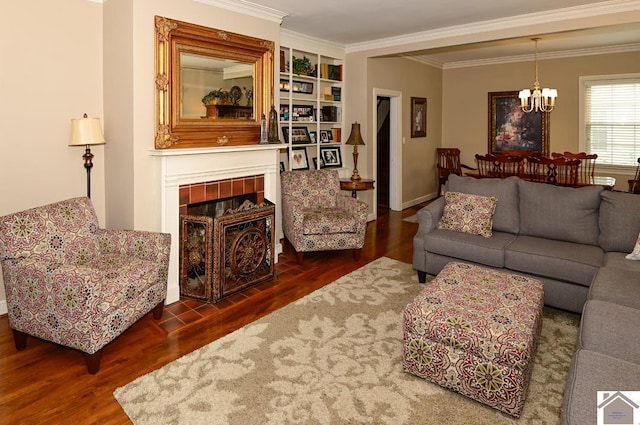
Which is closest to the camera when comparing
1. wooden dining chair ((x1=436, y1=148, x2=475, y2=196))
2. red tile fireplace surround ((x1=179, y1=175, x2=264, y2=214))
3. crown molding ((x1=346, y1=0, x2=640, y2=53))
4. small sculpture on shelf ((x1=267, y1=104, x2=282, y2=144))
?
red tile fireplace surround ((x1=179, y1=175, x2=264, y2=214))

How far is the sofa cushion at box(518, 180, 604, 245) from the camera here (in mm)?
3574

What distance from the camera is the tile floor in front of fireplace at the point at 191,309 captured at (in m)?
3.23

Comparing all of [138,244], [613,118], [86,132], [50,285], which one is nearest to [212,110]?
[86,132]

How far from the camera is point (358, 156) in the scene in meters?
6.43

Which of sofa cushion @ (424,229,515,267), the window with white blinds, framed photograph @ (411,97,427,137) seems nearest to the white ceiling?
the window with white blinds

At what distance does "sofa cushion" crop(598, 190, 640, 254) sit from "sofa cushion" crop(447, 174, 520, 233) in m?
0.67

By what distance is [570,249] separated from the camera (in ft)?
11.1

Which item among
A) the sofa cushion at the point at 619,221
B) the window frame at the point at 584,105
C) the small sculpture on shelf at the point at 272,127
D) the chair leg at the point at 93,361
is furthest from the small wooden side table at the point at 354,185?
the window frame at the point at 584,105

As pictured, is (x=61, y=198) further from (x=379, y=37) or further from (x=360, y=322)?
(x=379, y=37)

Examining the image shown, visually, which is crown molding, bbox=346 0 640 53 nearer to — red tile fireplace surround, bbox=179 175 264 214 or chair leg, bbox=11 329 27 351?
red tile fireplace surround, bbox=179 175 264 214

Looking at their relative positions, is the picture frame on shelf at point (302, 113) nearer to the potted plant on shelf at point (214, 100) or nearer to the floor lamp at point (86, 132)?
the potted plant on shelf at point (214, 100)

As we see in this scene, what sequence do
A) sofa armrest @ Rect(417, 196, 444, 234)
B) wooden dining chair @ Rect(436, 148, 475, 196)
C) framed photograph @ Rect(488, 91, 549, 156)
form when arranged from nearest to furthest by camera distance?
1. sofa armrest @ Rect(417, 196, 444, 234)
2. framed photograph @ Rect(488, 91, 549, 156)
3. wooden dining chair @ Rect(436, 148, 475, 196)

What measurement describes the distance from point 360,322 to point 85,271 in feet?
6.21

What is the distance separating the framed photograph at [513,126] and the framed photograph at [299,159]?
4.06 m
